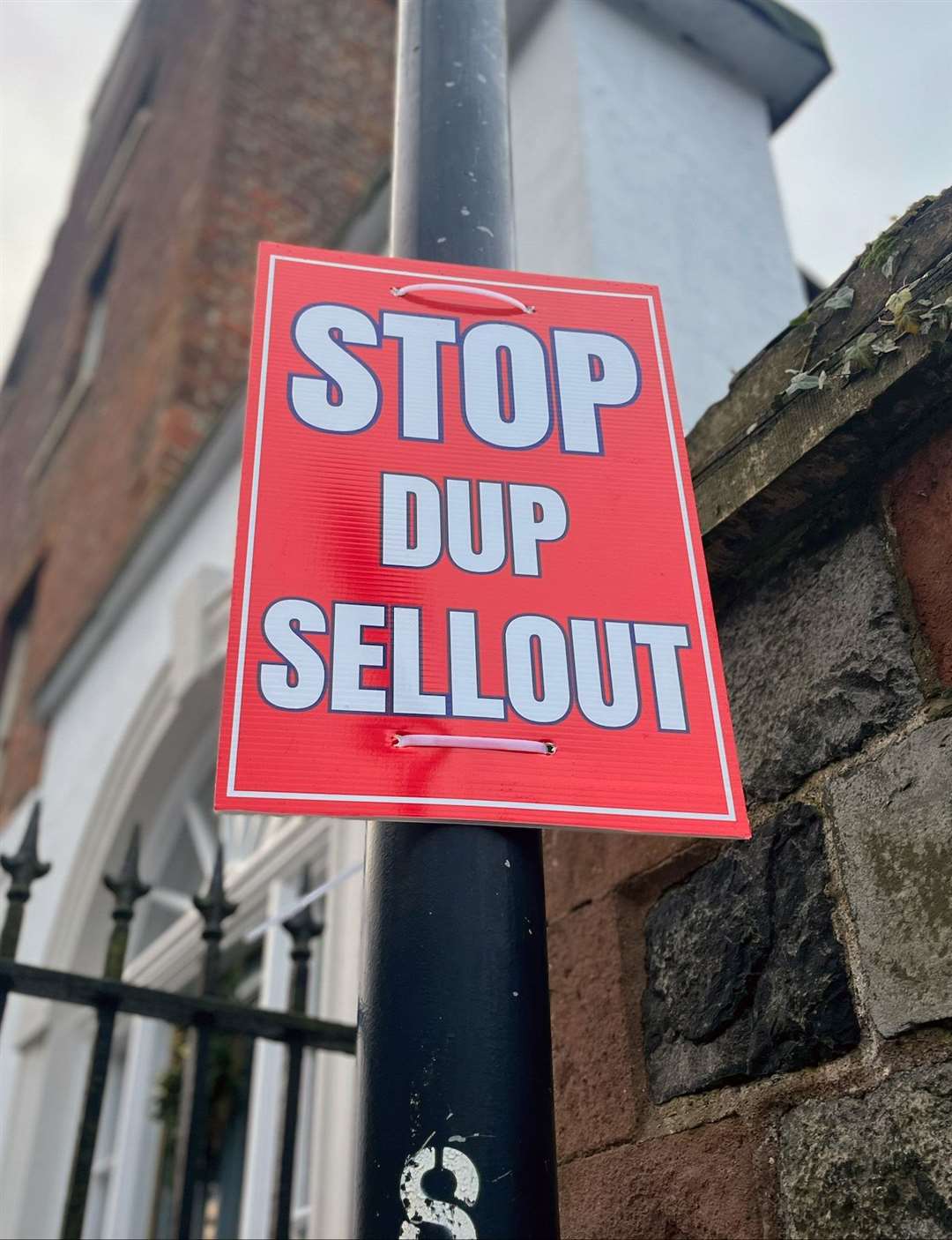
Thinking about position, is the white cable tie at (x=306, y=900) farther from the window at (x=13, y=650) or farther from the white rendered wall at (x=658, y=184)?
the window at (x=13, y=650)

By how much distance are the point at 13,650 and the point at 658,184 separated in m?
7.06

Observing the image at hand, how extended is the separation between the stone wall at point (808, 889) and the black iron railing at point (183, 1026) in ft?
2.62

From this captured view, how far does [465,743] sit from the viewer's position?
1.29m

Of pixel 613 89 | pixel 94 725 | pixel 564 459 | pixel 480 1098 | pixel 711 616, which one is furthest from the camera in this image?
pixel 94 725

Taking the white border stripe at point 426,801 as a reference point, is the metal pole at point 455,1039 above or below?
below

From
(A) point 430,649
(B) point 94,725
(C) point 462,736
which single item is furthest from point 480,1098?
(B) point 94,725

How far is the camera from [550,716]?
1347 millimetres

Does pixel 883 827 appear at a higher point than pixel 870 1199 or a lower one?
higher

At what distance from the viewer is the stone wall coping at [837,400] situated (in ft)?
5.24

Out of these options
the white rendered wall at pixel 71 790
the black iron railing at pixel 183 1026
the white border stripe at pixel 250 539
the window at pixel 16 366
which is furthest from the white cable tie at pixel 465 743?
the window at pixel 16 366

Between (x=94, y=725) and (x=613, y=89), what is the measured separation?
12.5ft

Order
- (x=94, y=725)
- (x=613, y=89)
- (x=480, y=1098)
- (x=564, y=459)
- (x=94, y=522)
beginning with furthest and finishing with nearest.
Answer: (x=94, y=522)
(x=94, y=725)
(x=613, y=89)
(x=564, y=459)
(x=480, y=1098)

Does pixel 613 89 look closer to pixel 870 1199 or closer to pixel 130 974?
pixel 870 1199

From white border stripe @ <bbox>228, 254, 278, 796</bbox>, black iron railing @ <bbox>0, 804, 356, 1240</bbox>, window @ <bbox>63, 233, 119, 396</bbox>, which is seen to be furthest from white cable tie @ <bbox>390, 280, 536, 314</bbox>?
window @ <bbox>63, 233, 119, 396</bbox>
